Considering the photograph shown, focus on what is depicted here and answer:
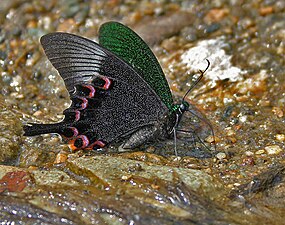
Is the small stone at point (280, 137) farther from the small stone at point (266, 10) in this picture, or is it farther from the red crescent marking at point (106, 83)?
the small stone at point (266, 10)

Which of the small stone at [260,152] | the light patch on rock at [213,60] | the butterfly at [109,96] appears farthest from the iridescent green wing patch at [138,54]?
the light patch on rock at [213,60]

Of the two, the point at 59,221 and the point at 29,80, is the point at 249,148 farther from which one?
the point at 29,80

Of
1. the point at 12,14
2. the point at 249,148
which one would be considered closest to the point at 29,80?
the point at 12,14

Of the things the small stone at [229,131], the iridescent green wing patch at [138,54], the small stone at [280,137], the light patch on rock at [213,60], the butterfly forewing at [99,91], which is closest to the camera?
the butterfly forewing at [99,91]

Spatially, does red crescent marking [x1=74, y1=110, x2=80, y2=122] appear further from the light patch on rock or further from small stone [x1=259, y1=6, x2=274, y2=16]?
small stone [x1=259, y1=6, x2=274, y2=16]

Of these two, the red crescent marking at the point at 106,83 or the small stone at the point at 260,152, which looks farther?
the small stone at the point at 260,152

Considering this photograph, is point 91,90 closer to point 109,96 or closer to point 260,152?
point 109,96

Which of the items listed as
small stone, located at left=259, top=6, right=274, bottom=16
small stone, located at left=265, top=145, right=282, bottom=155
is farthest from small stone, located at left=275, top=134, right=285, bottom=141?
small stone, located at left=259, top=6, right=274, bottom=16
